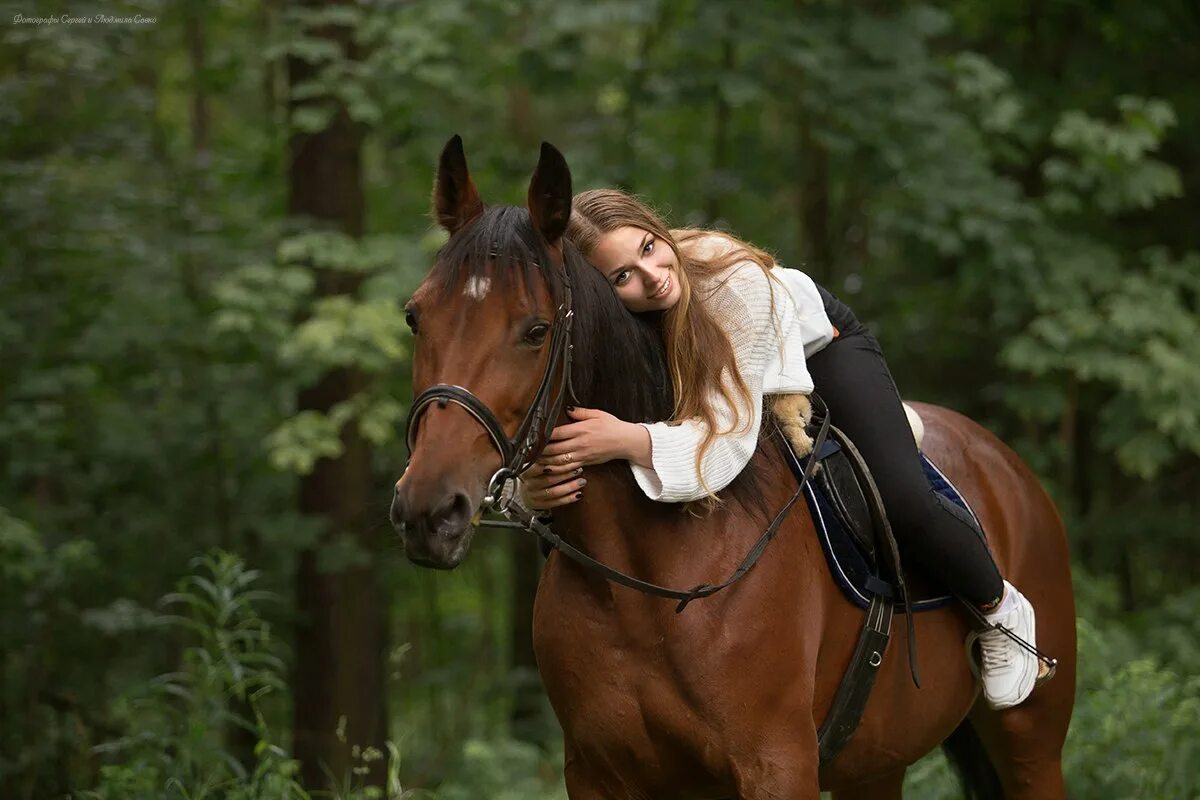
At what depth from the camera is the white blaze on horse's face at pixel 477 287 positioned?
267 cm

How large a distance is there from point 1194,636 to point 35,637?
778cm

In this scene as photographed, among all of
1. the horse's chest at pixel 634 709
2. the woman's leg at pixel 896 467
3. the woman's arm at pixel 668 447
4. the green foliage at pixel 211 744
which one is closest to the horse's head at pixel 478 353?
the woman's arm at pixel 668 447

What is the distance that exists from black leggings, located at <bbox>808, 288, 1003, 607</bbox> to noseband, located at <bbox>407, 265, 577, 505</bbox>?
1076 millimetres

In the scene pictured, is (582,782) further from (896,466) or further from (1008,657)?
(1008,657)

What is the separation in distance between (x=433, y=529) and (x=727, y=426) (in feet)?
3.05

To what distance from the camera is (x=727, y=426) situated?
3.09 m

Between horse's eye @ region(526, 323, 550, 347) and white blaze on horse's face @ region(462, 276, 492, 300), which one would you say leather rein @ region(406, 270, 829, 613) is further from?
white blaze on horse's face @ region(462, 276, 492, 300)

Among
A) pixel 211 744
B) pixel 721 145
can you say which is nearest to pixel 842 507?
pixel 211 744

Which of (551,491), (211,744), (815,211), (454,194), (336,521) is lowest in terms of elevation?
(336,521)

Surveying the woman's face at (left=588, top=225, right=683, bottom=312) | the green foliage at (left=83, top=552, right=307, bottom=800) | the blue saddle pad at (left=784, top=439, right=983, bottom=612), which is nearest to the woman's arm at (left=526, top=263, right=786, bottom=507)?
the woman's face at (left=588, top=225, right=683, bottom=312)

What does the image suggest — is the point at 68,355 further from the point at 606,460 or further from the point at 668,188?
the point at 606,460

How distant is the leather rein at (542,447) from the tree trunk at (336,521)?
5.58m

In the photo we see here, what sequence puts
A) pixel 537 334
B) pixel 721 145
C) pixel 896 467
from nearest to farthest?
pixel 537 334 < pixel 896 467 < pixel 721 145

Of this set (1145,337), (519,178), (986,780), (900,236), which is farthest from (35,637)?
(1145,337)
